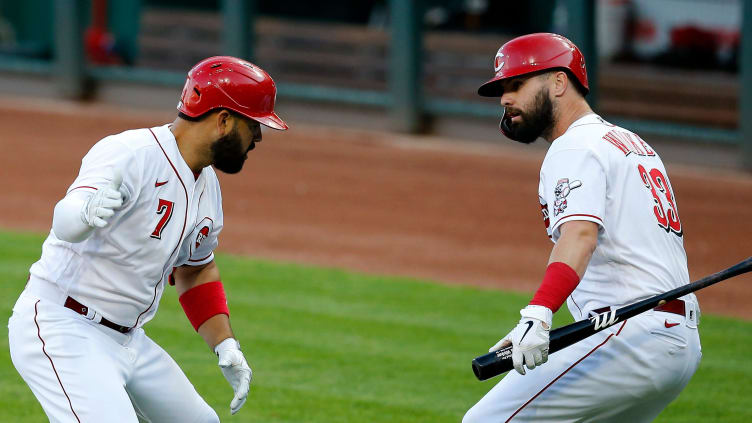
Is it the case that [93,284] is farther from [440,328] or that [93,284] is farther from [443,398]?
[440,328]

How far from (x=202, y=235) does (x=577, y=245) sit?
133 cm

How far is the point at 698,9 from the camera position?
1480cm

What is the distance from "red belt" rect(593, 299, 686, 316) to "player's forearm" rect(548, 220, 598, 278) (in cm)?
28

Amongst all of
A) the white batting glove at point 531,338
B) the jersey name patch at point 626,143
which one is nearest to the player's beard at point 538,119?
the jersey name patch at point 626,143

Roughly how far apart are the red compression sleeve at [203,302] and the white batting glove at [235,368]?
122mm

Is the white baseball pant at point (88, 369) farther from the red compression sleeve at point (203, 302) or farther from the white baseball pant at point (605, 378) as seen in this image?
the white baseball pant at point (605, 378)

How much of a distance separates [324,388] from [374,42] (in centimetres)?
960

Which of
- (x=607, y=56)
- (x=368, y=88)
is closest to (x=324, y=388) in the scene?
(x=368, y=88)

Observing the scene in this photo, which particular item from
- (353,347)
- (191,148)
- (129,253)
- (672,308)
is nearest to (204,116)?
(191,148)

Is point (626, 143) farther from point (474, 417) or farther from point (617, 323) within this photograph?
point (474, 417)

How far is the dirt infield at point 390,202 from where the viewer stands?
29.7 feet

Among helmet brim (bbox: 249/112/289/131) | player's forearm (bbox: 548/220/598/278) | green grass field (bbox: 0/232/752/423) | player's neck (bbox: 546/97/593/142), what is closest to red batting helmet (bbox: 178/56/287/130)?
helmet brim (bbox: 249/112/289/131)

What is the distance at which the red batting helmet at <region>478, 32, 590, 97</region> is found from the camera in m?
3.77

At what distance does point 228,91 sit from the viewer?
12.4 feet
